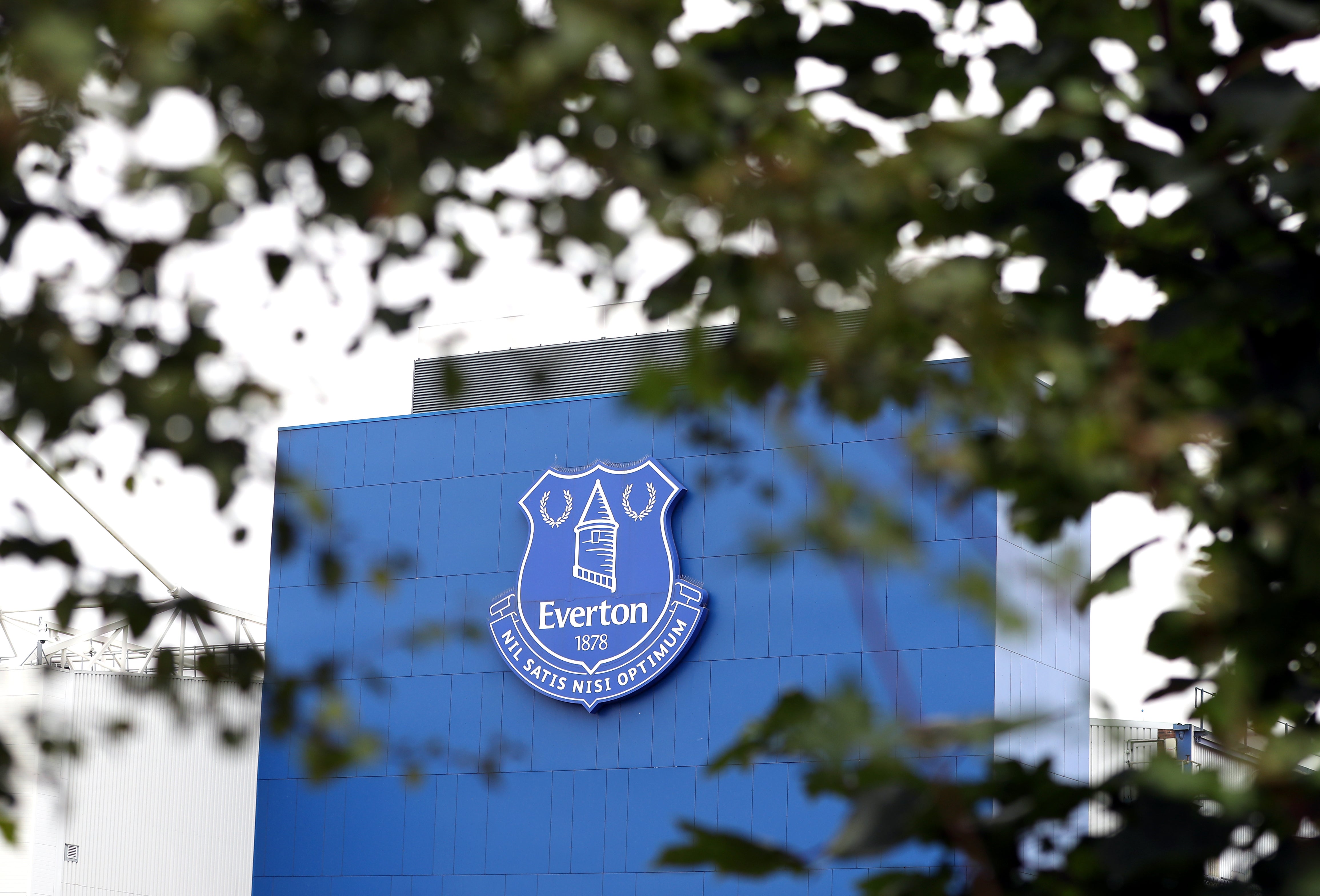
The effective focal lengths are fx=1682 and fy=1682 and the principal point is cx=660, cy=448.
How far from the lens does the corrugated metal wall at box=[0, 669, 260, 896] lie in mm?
20531

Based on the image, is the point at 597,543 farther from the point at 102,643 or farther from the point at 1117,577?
the point at 1117,577

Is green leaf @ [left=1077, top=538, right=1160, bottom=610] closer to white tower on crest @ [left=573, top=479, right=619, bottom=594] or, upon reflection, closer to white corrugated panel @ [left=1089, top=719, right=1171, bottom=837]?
white corrugated panel @ [left=1089, top=719, right=1171, bottom=837]

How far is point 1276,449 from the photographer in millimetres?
1856

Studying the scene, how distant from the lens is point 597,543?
1688 cm

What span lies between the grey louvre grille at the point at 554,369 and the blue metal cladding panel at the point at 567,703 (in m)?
0.38

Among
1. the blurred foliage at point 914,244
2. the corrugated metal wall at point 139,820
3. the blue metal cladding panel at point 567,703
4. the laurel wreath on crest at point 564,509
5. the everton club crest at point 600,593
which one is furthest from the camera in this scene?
the corrugated metal wall at point 139,820

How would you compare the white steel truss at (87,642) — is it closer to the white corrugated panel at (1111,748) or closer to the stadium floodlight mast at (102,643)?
the stadium floodlight mast at (102,643)

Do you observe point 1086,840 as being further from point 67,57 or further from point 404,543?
point 404,543

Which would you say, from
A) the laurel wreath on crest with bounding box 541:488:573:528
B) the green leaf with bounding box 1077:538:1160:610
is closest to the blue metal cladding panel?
the laurel wreath on crest with bounding box 541:488:573:528

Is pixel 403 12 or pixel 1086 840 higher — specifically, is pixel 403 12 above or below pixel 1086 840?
above

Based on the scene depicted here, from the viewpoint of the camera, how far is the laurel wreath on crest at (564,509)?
17156mm

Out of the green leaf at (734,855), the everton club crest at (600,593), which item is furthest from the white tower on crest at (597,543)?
the green leaf at (734,855)

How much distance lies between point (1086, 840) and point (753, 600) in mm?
14559

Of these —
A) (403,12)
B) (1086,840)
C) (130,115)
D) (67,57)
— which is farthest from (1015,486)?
(67,57)
